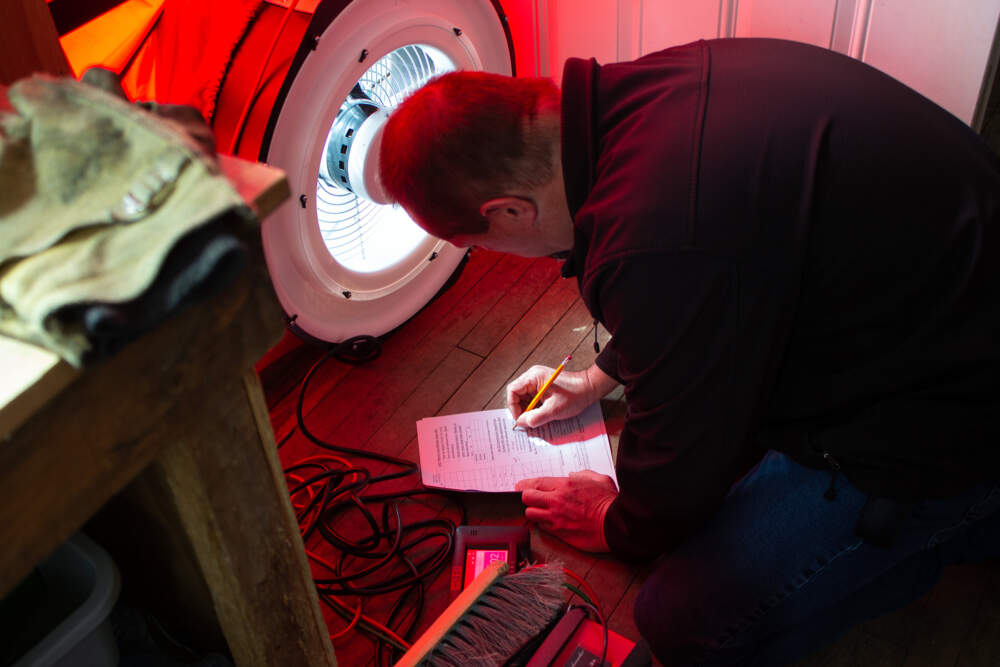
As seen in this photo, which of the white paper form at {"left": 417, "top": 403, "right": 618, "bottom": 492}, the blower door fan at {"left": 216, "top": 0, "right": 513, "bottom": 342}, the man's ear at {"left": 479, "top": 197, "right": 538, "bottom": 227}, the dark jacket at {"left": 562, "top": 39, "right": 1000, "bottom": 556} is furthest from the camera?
the white paper form at {"left": 417, "top": 403, "right": 618, "bottom": 492}

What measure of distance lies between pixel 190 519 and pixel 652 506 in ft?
2.40

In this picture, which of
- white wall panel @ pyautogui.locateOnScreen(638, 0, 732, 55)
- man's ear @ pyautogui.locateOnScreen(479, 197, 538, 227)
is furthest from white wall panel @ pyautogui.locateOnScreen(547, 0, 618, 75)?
man's ear @ pyautogui.locateOnScreen(479, 197, 538, 227)

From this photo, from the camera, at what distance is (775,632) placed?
1.27 metres

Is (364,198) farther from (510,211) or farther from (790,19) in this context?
(790,19)

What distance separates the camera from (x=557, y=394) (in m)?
1.59

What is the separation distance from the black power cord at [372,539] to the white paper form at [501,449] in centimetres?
6

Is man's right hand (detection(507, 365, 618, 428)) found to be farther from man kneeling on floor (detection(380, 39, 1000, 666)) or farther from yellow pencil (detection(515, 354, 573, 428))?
man kneeling on floor (detection(380, 39, 1000, 666))

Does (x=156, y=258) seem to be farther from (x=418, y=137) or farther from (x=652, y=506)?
(x=652, y=506)

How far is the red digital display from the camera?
1.41 meters

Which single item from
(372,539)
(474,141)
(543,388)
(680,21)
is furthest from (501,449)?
→ (680,21)

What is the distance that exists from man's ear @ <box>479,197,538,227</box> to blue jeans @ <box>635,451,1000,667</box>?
0.56 meters

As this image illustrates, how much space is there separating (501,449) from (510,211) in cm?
60

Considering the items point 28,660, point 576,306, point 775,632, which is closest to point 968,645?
point 775,632

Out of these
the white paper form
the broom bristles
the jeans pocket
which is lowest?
the white paper form
